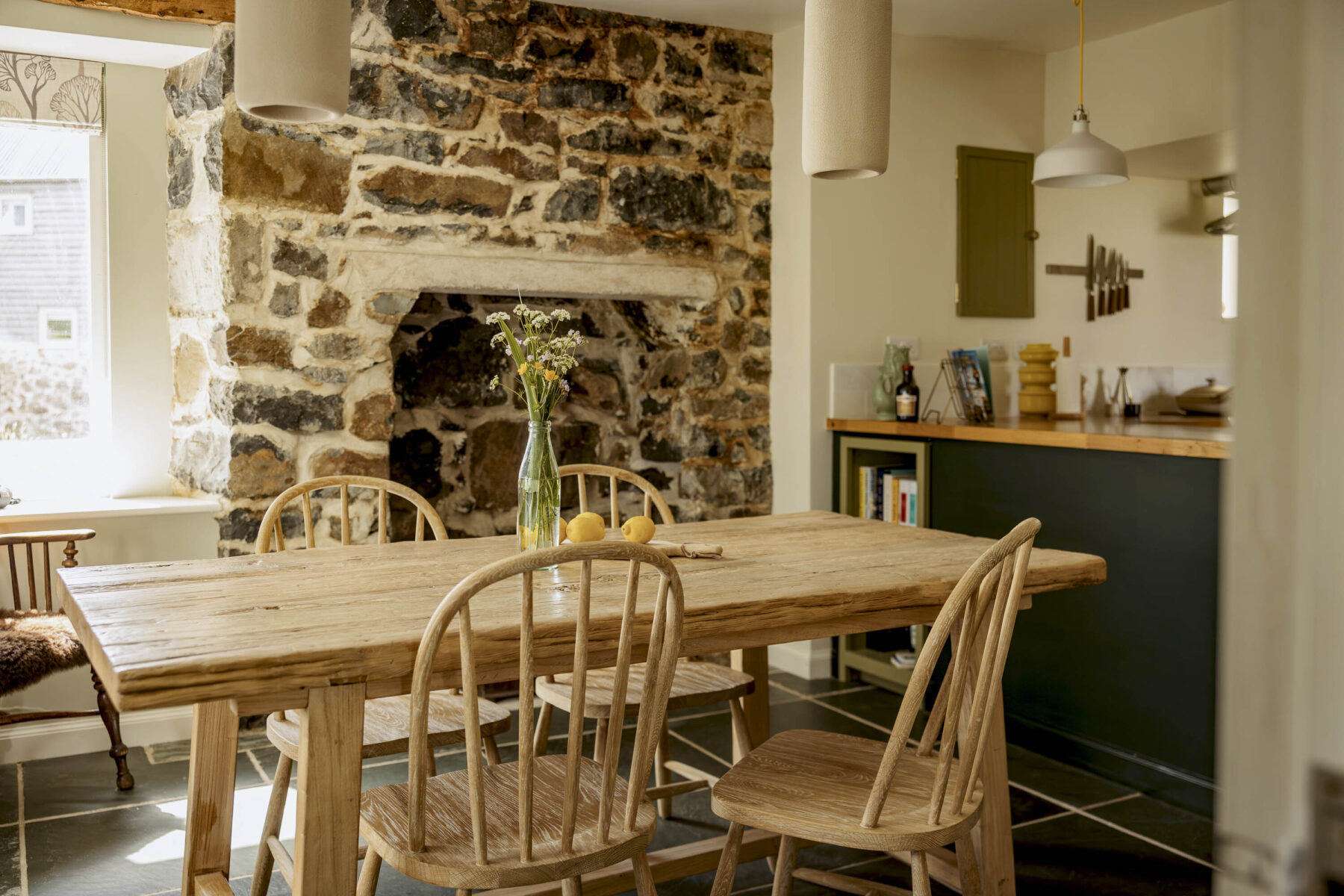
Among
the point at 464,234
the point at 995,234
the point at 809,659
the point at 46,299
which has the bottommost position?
the point at 809,659

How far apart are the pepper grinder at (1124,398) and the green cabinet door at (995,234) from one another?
0.44 m

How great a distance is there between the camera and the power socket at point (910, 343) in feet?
13.9

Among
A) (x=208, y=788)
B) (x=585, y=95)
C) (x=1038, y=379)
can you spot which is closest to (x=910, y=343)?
(x=1038, y=379)

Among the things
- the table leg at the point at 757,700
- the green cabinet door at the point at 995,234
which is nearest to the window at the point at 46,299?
the table leg at the point at 757,700

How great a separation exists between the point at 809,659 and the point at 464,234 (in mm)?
1978

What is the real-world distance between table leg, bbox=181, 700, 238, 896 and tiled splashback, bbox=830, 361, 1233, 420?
262cm

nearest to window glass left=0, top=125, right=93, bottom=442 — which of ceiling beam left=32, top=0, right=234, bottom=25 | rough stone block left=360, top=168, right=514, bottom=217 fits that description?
ceiling beam left=32, top=0, right=234, bottom=25

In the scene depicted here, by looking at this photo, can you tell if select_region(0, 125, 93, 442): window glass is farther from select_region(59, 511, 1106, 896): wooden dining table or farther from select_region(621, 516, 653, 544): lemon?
select_region(621, 516, 653, 544): lemon

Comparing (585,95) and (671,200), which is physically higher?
(585,95)

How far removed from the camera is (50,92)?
11.3 feet

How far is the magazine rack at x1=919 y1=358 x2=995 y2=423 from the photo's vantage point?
3.96 m

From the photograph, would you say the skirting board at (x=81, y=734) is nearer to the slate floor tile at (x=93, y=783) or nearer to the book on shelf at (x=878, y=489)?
the slate floor tile at (x=93, y=783)

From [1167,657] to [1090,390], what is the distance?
1946 millimetres

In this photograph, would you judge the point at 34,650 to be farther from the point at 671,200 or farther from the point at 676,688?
the point at 671,200
